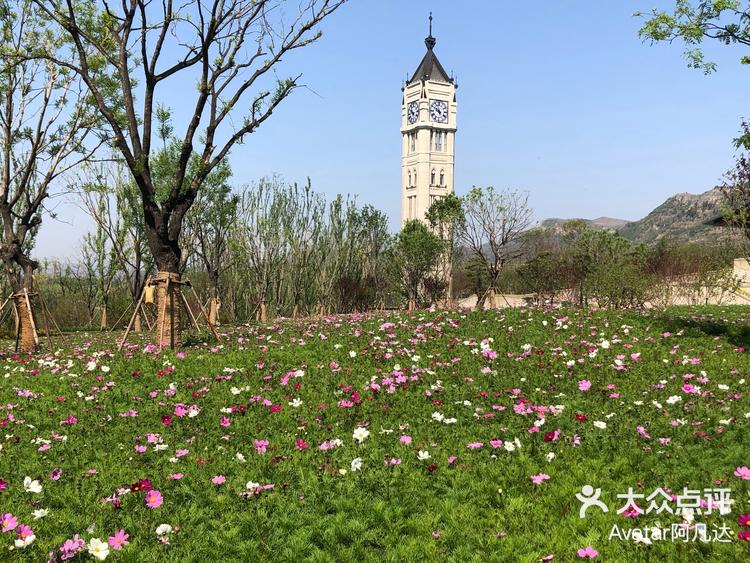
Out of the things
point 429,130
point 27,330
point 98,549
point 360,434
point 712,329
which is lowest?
point 98,549

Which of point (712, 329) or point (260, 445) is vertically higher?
point (712, 329)

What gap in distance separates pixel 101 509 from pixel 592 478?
412 cm

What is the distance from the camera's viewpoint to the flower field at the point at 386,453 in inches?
153

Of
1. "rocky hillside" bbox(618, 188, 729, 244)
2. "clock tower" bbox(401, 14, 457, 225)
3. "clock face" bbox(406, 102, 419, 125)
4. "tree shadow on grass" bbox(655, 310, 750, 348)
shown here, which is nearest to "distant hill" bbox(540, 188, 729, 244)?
"rocky hillside" bbox(618, 188, 729, 244)

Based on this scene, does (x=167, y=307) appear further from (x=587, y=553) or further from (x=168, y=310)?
(x=587, y=553)

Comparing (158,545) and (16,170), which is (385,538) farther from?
(16,170)

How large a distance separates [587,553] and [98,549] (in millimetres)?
3305

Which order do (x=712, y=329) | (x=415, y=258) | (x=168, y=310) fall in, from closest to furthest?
(x=712, y=329) < (x=168, y=310) < (x=415, y=258)

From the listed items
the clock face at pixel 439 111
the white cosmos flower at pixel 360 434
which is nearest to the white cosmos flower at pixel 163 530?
the white cosmos flower at pixel 360 434

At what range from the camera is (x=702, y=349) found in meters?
8.74

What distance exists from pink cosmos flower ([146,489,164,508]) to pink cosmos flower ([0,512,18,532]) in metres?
0.90

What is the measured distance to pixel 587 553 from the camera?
11.7 feet

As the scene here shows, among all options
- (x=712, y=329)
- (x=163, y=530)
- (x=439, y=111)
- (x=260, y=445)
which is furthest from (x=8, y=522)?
(x=439, y=111)

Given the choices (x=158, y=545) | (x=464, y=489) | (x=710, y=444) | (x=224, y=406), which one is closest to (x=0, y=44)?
(x=224, y=406)
